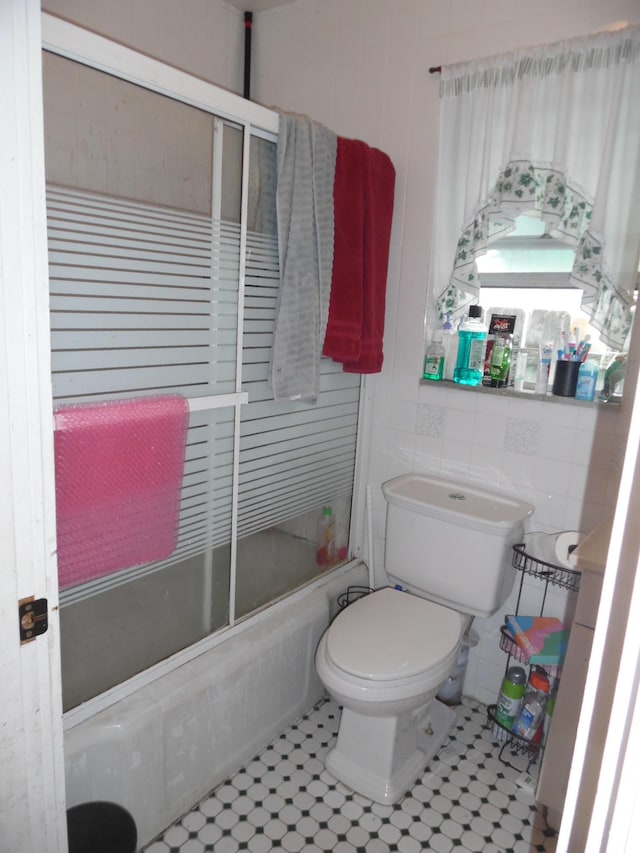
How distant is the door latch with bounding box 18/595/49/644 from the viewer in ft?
2.72

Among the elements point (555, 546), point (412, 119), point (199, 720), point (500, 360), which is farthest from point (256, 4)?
point (199, 720)

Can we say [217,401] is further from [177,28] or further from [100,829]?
[177,28]

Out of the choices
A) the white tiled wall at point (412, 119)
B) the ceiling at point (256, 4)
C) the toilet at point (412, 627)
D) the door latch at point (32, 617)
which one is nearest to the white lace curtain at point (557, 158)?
the white tiled wall at point (412, 119)

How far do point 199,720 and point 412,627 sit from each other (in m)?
0.69

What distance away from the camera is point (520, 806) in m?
1.79

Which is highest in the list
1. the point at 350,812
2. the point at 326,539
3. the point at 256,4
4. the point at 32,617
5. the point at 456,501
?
the point at 256,4

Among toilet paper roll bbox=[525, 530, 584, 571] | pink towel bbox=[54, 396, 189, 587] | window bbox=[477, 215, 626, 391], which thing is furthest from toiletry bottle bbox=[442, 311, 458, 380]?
pink towel bbox=[54, 396, 189, 587]

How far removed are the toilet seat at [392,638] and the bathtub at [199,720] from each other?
0.76ft

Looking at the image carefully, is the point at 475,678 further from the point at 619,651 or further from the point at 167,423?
the point at 619,651

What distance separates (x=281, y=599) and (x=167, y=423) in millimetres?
888

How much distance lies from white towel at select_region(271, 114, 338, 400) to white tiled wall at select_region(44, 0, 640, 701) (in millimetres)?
446

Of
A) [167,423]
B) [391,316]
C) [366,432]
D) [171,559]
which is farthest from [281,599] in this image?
[391,316]

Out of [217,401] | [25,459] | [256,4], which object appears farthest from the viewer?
[256,4]

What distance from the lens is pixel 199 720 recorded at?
5.47 ft
